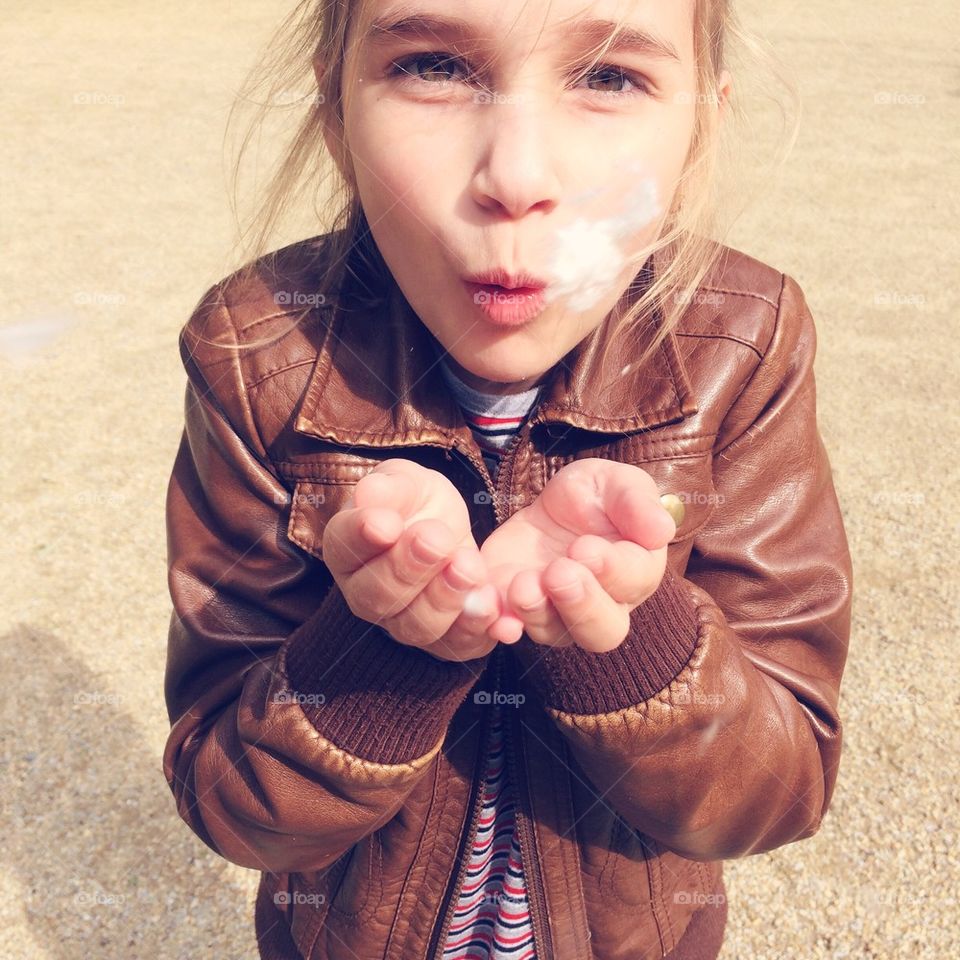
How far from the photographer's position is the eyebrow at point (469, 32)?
107 centimetres

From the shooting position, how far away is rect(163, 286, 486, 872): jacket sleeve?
1129 mm

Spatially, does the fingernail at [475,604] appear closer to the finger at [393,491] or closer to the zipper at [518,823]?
the finger at [393,491]

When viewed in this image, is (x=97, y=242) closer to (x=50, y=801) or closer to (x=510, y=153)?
(x=50, y=801)

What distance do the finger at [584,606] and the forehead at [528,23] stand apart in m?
0.54

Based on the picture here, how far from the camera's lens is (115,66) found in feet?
29.2

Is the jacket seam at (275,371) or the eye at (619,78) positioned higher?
the eye at (619,78)

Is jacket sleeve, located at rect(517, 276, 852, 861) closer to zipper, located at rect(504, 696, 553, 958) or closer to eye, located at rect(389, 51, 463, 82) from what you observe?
zipper, located at rect(504, 696, 553, 958)

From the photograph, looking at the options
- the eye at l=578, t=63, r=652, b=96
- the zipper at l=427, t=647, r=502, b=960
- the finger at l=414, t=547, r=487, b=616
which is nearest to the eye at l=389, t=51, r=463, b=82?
the eye at l=578, t=63, r=652, b=96

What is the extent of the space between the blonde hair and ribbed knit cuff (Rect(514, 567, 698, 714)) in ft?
1.28

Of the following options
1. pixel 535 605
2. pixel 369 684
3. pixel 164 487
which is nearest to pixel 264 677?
pixel 369 684

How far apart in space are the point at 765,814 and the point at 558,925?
32 cm

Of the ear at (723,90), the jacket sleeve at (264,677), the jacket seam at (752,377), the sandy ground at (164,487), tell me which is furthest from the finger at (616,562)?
the sandy ground at (164,487)

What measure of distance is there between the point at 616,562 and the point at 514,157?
43cm

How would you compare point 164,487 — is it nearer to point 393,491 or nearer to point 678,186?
point 678,186
